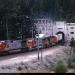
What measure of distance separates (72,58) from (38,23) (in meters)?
18.2

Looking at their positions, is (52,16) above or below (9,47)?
above

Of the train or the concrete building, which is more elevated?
the concrete building

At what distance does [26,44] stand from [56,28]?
48.5 ft

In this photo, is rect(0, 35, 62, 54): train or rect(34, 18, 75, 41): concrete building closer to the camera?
rect(0, 35, 62, 54): train

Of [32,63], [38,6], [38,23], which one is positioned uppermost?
[38,6]

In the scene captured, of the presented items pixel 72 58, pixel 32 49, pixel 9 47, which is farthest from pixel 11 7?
pixel 72 58

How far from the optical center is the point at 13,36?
32.5 metres

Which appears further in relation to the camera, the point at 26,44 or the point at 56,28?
the point at 56,28

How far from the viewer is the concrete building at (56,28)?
39.3 metres

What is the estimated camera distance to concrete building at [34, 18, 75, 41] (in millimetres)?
39278

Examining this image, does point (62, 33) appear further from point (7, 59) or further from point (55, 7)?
point (7, 59)

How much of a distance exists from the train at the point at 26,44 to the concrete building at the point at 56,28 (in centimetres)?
331

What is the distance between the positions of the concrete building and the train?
3.31 meters

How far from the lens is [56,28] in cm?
4253
